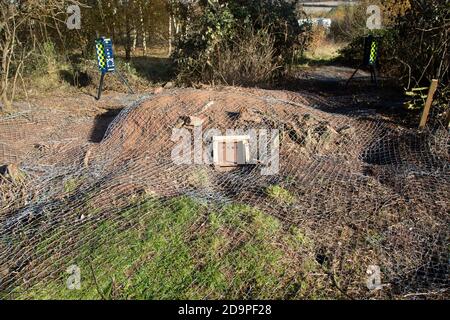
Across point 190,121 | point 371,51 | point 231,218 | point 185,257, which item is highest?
point 371,51

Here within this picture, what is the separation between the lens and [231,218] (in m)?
3.25

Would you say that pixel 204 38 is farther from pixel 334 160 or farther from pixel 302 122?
pixel 334 160

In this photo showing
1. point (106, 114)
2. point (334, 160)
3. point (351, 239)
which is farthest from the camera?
point (106, 114)

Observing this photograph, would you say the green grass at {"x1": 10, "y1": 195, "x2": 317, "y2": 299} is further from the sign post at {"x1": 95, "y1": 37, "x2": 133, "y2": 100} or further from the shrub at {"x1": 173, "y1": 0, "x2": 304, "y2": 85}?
the shrub at {"x1": 173, "y1": 0, "x2": 304, "y2": 85}

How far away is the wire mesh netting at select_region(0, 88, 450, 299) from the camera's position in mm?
2689

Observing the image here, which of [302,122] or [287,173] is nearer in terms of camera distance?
[287,173]

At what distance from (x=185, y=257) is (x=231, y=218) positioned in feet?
1.90

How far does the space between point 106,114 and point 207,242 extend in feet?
13.6

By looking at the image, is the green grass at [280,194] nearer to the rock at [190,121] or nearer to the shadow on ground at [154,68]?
the rock at [190,121]

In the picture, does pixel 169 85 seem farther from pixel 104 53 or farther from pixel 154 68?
pixel 154 68

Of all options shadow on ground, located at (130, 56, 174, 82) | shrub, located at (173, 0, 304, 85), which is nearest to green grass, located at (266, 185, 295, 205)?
shrub, located at (173, 0, 304, 85)

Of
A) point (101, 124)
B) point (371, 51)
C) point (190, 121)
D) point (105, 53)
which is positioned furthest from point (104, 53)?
point (371, 51)
